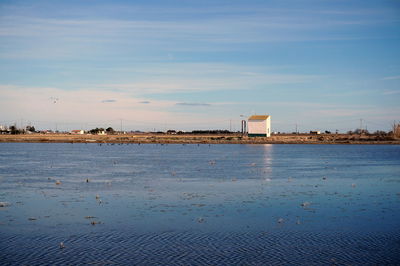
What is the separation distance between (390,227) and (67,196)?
795 inches

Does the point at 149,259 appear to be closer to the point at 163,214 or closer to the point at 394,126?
the point at 163,214

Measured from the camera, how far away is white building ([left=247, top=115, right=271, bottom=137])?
159 meters

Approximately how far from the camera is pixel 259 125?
526ft

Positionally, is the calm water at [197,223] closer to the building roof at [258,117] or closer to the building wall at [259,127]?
the building roof at [258,117]

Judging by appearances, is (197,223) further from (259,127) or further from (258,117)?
(259,127)

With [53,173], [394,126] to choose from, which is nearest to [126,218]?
[53,173]

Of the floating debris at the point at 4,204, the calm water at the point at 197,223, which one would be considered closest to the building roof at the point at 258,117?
the calm water at the point at 197,223

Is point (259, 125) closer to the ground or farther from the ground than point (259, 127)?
farther from the ground

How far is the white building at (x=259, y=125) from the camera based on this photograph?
520 feet

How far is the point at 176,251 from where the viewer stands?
17844 mm

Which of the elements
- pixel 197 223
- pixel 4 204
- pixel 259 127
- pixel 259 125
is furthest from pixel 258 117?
pixel 197 223

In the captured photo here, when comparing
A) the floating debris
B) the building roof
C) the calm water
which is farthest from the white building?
the floating debris

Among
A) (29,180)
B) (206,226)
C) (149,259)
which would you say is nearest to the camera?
(149,259)

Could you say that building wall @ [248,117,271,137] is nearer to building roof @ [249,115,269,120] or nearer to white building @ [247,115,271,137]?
white building @ [247,115,271,137]
